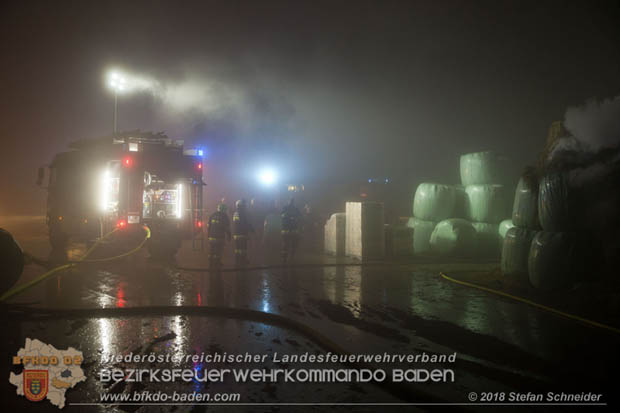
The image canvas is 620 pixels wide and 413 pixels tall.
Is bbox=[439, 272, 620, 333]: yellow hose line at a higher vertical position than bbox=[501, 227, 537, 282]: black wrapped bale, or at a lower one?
lower

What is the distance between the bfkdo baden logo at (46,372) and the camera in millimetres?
2984

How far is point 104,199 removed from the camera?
418 inches

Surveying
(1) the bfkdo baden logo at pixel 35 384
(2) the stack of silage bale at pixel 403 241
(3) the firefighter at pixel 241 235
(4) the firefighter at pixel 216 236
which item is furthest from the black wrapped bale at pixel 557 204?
(1) the bfkdo baden logo at pixel 35 384

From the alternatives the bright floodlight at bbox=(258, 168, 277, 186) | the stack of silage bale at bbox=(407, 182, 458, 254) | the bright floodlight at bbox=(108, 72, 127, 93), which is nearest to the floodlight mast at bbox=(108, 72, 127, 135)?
the bright floodlight at bbox=(108, 72, 127, 93)

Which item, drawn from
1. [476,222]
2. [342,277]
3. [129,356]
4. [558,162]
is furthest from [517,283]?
[129,356]

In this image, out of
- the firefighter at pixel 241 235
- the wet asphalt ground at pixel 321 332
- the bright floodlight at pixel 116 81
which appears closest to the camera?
the wet asphalt ground at pixel 321 332

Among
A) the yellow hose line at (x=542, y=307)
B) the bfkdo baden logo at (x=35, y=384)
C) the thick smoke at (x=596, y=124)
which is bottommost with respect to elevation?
the bfkdo baden logo at (x=35, y=384)

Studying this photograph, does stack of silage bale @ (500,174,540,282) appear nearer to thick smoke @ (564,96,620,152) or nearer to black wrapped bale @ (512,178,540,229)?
black wrapped bale @ (512,178,540,229)

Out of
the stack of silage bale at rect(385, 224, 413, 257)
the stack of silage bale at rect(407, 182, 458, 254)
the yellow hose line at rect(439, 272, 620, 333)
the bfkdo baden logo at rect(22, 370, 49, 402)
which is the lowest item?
the bfkdo baden logo at rect(22, 370, 49, 402)

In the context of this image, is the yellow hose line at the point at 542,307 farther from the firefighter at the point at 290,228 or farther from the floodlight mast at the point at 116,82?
the floodlight mast at the point at 116,82

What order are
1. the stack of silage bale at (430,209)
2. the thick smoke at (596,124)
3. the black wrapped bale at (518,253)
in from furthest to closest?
the stack of silage bale at (430,209)
the black wrapped bale at (518,253)
the thick smoke at (596,124)

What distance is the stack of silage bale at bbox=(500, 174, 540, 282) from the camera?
6.61 meters

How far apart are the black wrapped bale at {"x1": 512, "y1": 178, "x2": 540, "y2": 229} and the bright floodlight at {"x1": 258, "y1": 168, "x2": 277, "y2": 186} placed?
13.0 meters

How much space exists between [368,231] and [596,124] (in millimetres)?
5714
